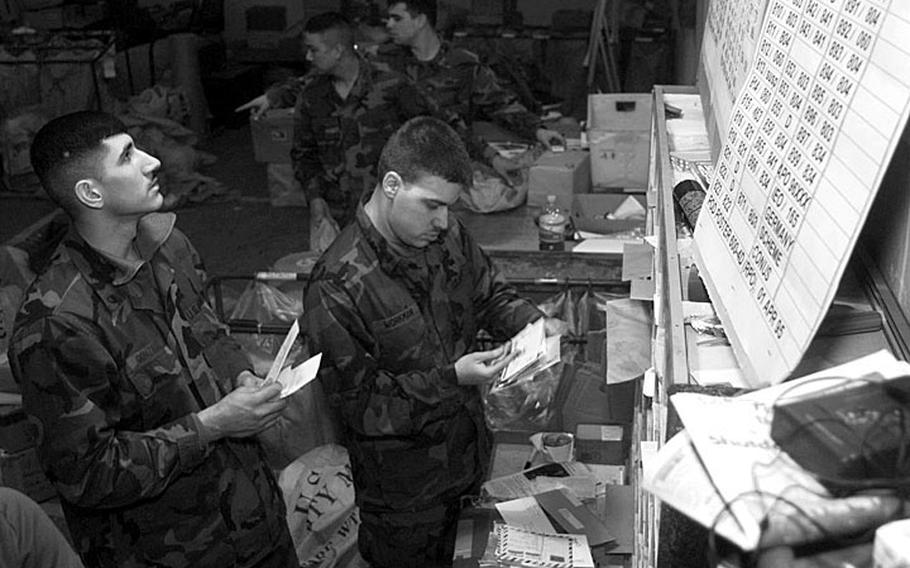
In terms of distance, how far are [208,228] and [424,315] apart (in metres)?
4.77

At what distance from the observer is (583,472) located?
3.34m

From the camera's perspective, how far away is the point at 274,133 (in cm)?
682

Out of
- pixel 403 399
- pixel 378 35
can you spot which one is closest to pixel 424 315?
pixel 403 399

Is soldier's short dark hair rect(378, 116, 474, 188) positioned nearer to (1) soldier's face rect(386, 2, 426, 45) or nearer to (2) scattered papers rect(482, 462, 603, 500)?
(2) scattered papers rect(482, 462, 603, 500)

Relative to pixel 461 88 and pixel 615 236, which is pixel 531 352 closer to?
pixel 615 236

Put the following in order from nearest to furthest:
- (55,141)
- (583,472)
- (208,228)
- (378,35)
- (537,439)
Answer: (55,141), (583,472), (537,439), (378,35), (208,228)

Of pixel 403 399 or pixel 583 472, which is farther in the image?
pixel 583 472

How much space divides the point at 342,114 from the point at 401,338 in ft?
7.53

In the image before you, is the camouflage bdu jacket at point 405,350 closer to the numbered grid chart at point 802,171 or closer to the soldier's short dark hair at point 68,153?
the soldier's short dark hair at point 68,153

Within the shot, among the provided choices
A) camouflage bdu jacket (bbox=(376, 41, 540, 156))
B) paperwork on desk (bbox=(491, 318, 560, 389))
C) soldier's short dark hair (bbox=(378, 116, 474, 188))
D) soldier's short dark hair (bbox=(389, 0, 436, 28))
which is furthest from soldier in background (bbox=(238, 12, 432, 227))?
paperwork on desk (bbox=(491, 318, 560, 389))

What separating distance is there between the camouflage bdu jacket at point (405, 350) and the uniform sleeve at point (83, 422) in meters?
0.58

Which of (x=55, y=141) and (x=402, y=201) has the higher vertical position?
(x=55, y=141)

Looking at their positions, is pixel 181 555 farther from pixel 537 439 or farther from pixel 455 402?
pixel 537 439

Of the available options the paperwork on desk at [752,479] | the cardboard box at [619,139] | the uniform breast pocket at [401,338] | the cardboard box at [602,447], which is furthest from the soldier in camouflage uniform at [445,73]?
the paperwork on desk at [752,479]
